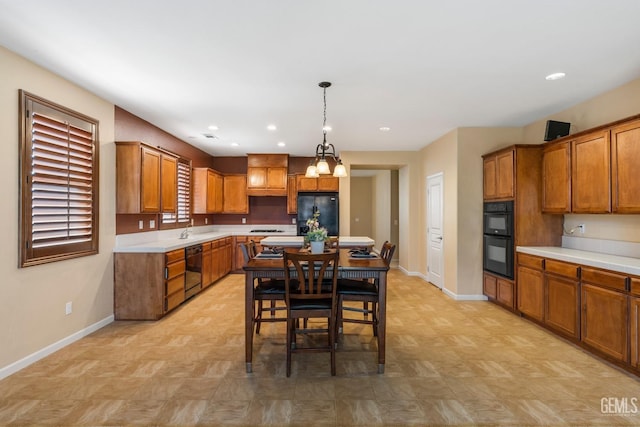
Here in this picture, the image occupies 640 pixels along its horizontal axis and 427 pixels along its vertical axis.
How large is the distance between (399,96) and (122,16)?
2.70 metres

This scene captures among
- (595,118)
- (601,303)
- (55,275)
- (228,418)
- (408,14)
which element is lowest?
(228,418)

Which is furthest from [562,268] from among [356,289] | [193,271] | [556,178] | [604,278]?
[193,271]

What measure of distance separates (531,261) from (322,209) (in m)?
3.87

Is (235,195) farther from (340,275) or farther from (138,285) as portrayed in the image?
(340,275)

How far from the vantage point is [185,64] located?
2.94 m

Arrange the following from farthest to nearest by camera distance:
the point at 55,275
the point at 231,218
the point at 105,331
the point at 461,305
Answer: the point at 231,218
the point at 461,305
the point at 105,331
the point at 55,275

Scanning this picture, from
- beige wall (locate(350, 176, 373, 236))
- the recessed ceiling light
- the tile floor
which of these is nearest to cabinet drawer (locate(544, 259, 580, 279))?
the tile floor

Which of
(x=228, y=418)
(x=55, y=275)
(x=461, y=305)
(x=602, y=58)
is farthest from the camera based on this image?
(x=461, y=305)

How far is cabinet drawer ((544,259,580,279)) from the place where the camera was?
3241mm

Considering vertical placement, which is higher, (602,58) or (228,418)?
(602,58)

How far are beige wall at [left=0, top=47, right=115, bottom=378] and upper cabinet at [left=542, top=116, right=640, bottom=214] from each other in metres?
5.35

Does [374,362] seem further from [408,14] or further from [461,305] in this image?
[408,14]

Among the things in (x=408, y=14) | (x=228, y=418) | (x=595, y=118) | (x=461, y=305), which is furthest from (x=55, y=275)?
(x=595, y=118)

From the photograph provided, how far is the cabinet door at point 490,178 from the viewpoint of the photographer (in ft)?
15.4
